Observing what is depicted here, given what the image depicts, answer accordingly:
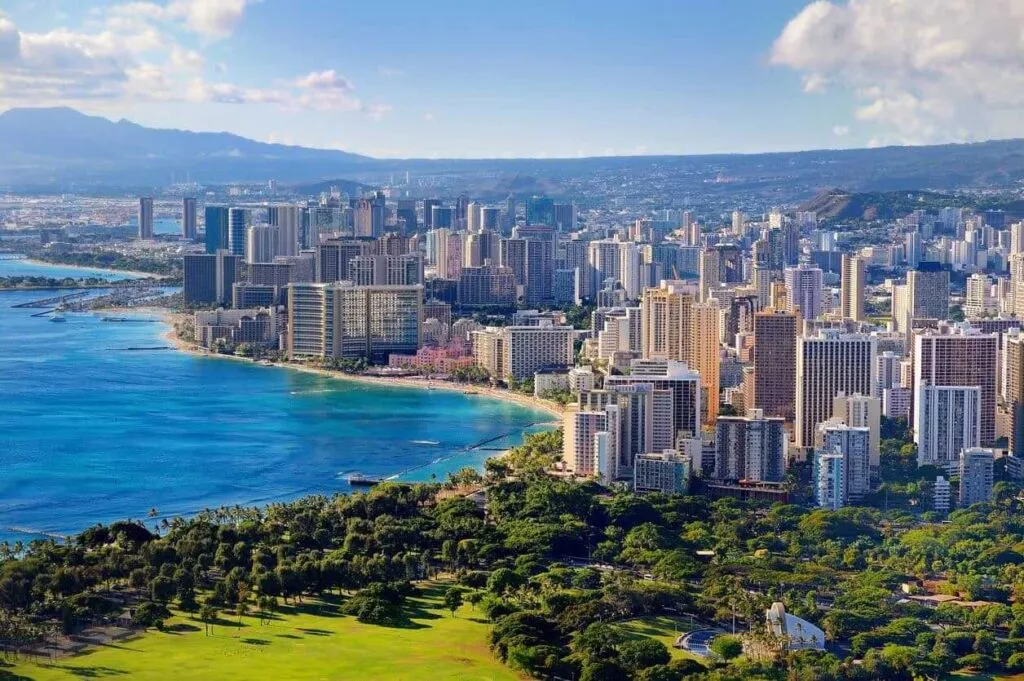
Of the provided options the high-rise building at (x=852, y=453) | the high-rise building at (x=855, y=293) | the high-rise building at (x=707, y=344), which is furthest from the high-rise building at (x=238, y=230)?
the high-rise building at (x=852, y=453)

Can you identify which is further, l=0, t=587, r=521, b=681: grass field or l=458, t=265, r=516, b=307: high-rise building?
l=458, t=265, r=516, b=307: high-rise building


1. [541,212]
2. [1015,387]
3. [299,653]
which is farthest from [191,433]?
[541,212]

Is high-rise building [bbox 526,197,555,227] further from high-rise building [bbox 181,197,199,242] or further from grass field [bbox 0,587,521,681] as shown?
grass field [bbox 0,587,521,681]

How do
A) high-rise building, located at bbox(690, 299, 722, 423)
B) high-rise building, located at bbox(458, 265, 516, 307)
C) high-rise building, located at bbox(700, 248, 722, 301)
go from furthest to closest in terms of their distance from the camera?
1. high-rise building, located at bbox(458, 265, 516, 307)
2. high-rise building, located at bbox(700, 248, 722, 301)
3. high-rise building, located at bbox(690, 299, 722, 423)

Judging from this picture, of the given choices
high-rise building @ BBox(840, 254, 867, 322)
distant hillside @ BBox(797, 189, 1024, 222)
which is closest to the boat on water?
high-rise building @ BBox(840, 254, 867, 322)

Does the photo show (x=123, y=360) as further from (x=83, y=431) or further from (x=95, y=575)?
(x=95, y=575)

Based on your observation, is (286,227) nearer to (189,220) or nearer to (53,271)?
(53,271)

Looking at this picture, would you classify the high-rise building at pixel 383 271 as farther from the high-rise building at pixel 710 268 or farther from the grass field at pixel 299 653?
the grass field at pixel 299 653
